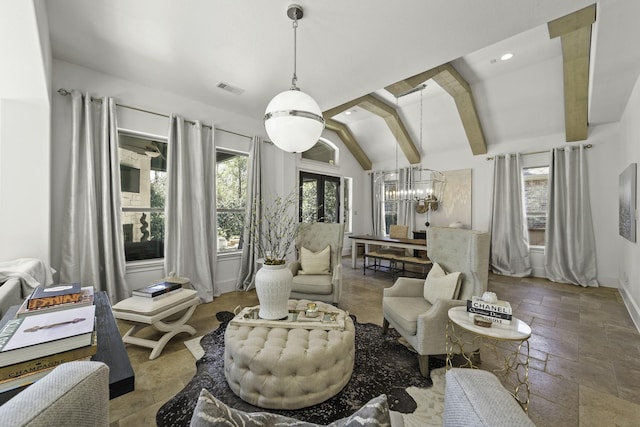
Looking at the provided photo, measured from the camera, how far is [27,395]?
21.4 inches

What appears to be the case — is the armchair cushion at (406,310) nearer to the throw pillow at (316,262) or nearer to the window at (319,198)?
the throw pillow at (316,262)

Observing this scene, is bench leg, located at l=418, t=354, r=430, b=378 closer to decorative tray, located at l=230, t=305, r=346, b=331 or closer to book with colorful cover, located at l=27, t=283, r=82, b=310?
decorative tray, located at l=230, t=305, r=346, b=331

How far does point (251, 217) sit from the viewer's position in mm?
4227

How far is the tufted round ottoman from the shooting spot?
5.34 ft

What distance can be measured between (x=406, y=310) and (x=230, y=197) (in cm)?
317

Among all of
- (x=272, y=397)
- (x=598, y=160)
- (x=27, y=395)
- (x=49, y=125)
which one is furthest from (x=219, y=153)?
(x=598, y=160)

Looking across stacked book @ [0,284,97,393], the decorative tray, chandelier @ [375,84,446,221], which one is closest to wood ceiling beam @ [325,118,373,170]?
chandelier @ [375,84,446,221]

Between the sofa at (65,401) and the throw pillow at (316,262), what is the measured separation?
2.87m

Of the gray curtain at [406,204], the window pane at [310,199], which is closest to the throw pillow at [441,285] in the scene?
the window pane at [310,199]

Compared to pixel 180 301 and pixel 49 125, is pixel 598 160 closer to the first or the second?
pixel 180 301

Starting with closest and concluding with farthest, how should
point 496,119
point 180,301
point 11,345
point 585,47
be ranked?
point 11,345, point 180,301, point 585,47, point 496,119

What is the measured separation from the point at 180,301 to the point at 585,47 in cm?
548

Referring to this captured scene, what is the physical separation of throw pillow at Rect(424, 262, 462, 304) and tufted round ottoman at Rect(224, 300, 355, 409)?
1007 millimetres

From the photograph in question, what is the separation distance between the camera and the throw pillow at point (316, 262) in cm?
353
